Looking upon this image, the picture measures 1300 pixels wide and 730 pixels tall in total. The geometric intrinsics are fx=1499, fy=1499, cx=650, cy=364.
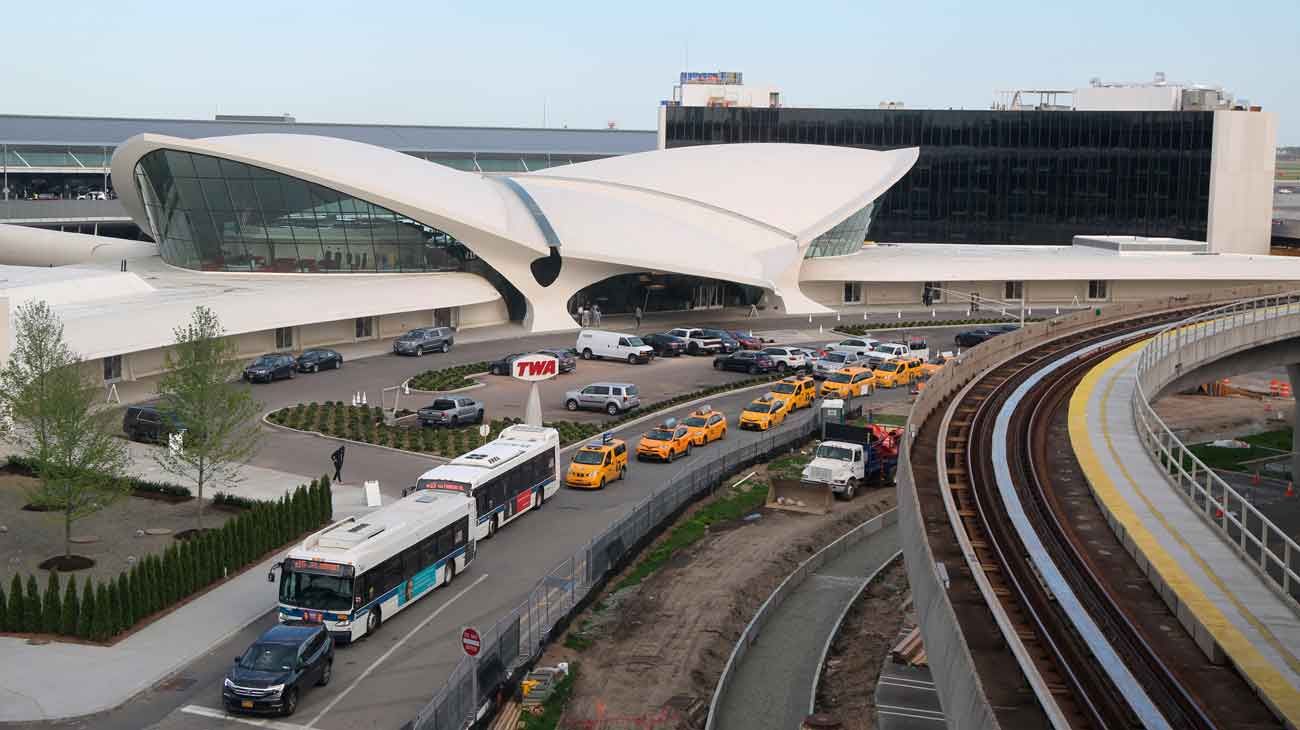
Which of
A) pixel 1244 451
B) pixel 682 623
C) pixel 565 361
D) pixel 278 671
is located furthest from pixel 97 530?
pixel 1244 451

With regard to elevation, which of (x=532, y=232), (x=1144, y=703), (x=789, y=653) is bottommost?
(x=789, y=653)

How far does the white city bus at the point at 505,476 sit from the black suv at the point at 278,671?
7.01 metres

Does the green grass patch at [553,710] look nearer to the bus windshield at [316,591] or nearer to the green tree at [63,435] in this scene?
the bus windshield at [316,591]

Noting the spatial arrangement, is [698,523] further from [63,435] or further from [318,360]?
[318,360]

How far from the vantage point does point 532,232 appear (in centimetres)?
6262

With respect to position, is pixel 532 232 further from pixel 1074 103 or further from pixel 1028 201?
pixel 1074 103

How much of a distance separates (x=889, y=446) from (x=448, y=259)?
2861 cm

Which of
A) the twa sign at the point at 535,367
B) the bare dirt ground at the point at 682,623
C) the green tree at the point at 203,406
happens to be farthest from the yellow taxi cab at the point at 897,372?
the green tree at the point at 203,406

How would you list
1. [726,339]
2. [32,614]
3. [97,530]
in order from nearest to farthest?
[32,614]
[97,530]
[726,339]

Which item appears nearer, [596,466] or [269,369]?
[596,466]

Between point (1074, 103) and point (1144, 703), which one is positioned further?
point (1074, 103)

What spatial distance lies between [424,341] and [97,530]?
2513 centimetres

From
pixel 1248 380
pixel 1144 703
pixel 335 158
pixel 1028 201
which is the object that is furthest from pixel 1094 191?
pixel 1144 703

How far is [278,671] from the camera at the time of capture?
21625 millimetres
